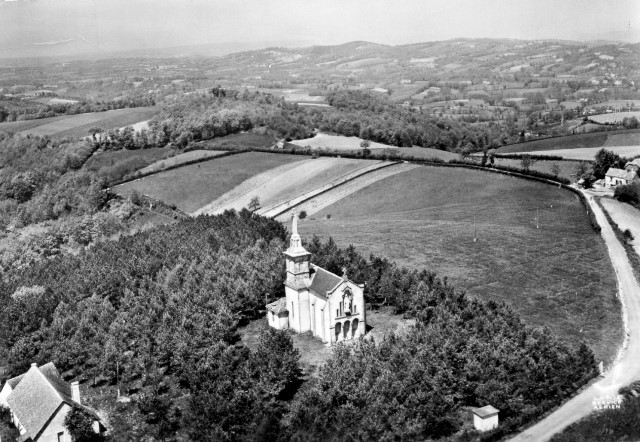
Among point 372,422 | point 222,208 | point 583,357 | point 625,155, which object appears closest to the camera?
point 372,422

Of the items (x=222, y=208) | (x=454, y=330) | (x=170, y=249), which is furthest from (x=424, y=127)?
(x=454, y=330)

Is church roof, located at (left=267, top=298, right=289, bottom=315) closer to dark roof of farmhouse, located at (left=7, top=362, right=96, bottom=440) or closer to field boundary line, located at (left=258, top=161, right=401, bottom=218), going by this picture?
dark roof of farmhouse, located at (left=7, top=362, right=96, bottom=440)

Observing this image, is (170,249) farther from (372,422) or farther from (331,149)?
(331,149)

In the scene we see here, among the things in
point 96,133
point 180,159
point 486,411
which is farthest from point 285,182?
point 486,411

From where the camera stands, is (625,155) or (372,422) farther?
(625,155)

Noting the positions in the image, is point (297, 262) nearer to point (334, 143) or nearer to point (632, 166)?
point (632, 166)

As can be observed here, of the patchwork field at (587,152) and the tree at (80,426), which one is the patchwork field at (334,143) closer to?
the patchwork field at (587,152)

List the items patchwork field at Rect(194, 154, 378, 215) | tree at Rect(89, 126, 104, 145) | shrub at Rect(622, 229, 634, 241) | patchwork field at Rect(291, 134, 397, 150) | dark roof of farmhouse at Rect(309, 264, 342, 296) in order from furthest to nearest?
tree at Rect(89, 126, 104, 145) < patchwork field at Rect(291, 134, 397, 150) < patchwork field at Rect(194, 154, 378, 215) < shrub at Rect(622, 229, 634, 241) < dark roof of farmhouse at Rect(309, 264, 342, 296)

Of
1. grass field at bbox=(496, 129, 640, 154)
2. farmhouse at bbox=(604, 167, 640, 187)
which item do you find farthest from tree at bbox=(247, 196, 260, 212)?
grass field at bbox=(496, 129, 640, 154)
